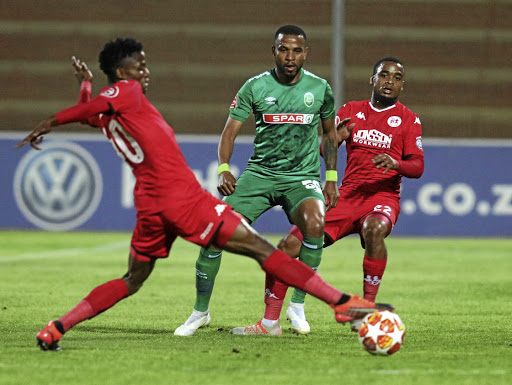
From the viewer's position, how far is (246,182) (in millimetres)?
7465

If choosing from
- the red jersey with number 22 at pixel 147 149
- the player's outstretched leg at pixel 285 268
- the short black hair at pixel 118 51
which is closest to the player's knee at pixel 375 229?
the player's outstretched leg at pixel 285 268

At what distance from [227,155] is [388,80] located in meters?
1.51

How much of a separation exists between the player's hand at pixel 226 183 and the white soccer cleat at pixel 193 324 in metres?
0.87

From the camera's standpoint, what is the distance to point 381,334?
5.89 metres

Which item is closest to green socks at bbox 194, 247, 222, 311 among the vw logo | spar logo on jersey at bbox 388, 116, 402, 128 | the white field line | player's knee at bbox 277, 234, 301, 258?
player's knee at bbox 277, 234, 301, 258

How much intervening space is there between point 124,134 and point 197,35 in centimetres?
1543

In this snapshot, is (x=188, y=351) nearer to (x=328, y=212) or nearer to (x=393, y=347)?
(x=393, y=347)

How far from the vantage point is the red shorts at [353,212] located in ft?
25.8

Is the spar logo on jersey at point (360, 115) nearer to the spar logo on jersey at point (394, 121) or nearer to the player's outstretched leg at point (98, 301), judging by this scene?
the spar logo on jersey at point (394, 121)

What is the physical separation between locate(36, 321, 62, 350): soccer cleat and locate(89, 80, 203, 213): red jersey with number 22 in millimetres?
863

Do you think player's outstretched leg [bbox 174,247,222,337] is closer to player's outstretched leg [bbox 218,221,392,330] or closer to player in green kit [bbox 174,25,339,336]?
player in green kit [bbox 174,25,339,336]

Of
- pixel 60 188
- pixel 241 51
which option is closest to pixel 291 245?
pixel 60 188

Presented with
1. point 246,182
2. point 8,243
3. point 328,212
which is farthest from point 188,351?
point 8,243

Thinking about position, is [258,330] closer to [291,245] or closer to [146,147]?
[291,245]
